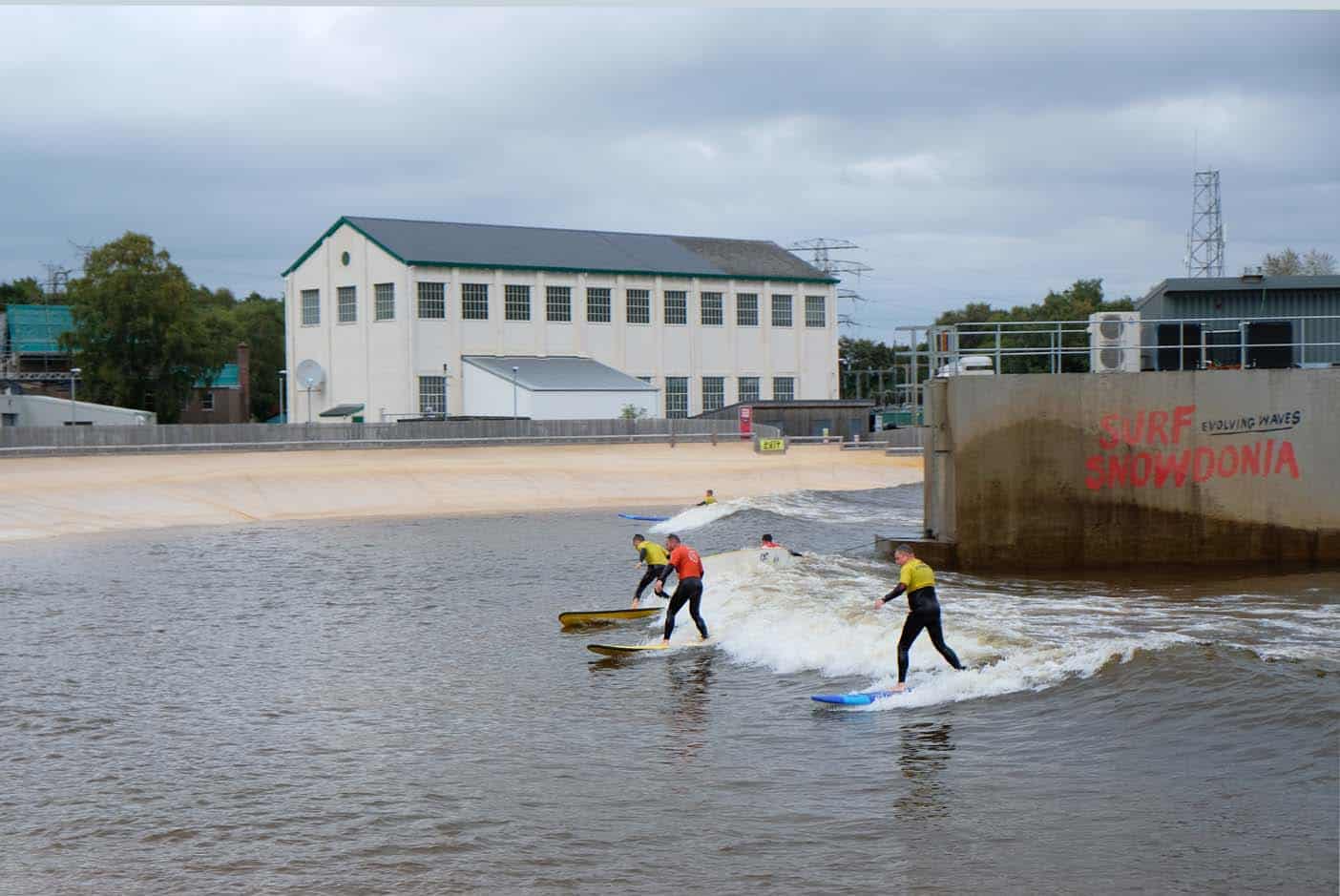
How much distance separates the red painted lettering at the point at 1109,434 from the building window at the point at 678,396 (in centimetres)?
6624

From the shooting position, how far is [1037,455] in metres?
26.4

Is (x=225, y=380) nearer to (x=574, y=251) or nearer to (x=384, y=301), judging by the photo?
(x=384, y=301)

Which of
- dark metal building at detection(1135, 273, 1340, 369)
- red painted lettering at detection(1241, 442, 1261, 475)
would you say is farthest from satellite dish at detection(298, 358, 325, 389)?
red painted lettering at detection(1241, 442, 1261, 475)

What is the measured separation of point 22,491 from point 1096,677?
40.6 m

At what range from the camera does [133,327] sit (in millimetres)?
90625

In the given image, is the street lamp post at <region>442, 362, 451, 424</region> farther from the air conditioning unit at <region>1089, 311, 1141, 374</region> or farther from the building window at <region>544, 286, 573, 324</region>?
the air conditioning unit at <region>1089, 311, 1141, 374</region>

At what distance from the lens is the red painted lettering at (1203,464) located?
86.0 ft

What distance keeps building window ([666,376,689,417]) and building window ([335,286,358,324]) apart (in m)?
21.5

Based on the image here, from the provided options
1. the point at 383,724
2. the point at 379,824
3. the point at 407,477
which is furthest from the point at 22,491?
the point at 379,824

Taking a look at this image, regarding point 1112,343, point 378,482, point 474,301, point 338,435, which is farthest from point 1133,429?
point 474,301

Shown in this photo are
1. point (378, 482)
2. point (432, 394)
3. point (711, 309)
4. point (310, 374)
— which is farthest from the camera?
point (711, 309)

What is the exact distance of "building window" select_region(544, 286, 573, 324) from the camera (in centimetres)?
8950

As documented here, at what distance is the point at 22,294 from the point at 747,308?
7160cm

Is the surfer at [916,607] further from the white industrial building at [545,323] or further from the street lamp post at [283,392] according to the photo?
the street lamp post at [283,392]
